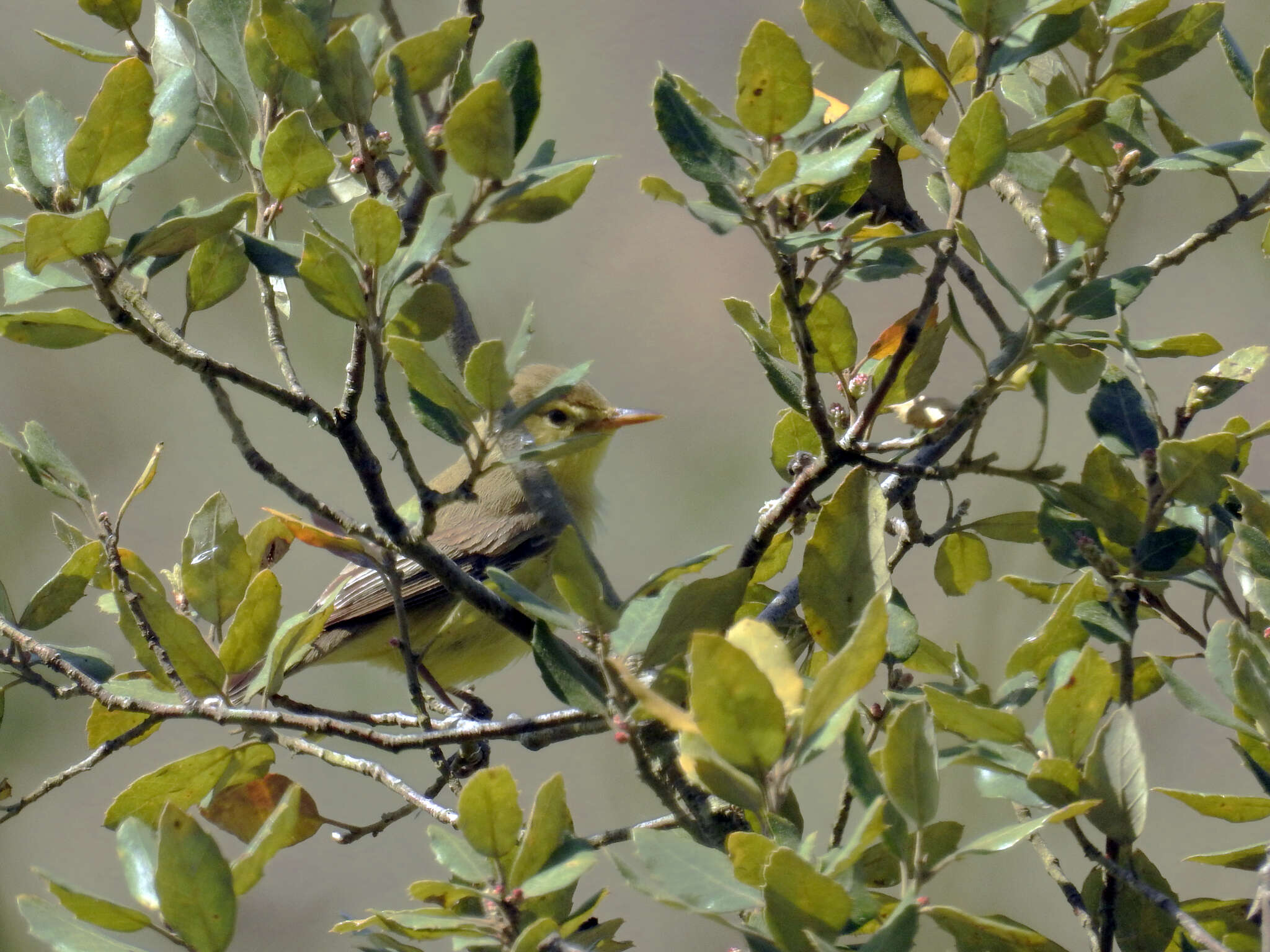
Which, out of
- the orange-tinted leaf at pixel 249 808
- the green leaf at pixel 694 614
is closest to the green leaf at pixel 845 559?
the green leaf at pixel 694 614

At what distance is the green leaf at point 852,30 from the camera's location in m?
0.93

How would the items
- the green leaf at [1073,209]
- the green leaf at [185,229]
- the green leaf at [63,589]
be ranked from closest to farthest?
the green leaf at [185,229], the green leaf at [1073,209], the green leaf at [63,589]

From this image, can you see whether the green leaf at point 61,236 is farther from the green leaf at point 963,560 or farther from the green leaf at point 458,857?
the green leaf at point 963,560

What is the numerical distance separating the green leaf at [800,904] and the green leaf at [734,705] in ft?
0.19

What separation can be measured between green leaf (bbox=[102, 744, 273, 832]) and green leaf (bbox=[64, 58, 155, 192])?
442 millimetres

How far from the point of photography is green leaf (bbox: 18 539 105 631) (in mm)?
1205

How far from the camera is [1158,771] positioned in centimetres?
222

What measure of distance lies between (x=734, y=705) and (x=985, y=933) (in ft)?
0.92

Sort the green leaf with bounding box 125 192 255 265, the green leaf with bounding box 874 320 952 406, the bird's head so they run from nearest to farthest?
the green leaf with bounding box 125 192 255 265 → the green leaf with bounding box 874 320 952 406 → the bird's head

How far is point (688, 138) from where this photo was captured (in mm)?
759

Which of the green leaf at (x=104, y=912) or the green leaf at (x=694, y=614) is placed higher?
the green leaf at (x=694, y=614)

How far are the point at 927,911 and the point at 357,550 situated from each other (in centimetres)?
60

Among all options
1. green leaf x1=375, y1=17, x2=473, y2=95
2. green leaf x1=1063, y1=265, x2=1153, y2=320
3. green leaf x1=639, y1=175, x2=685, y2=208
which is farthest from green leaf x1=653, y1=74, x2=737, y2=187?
green leaf x1=1063, y1=265, x2=1153, y2=320

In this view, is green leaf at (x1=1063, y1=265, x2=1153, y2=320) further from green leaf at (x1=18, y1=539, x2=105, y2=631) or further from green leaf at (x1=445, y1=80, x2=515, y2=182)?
green leaf at (x1=18, y1=539, x2=105, y2=631)
